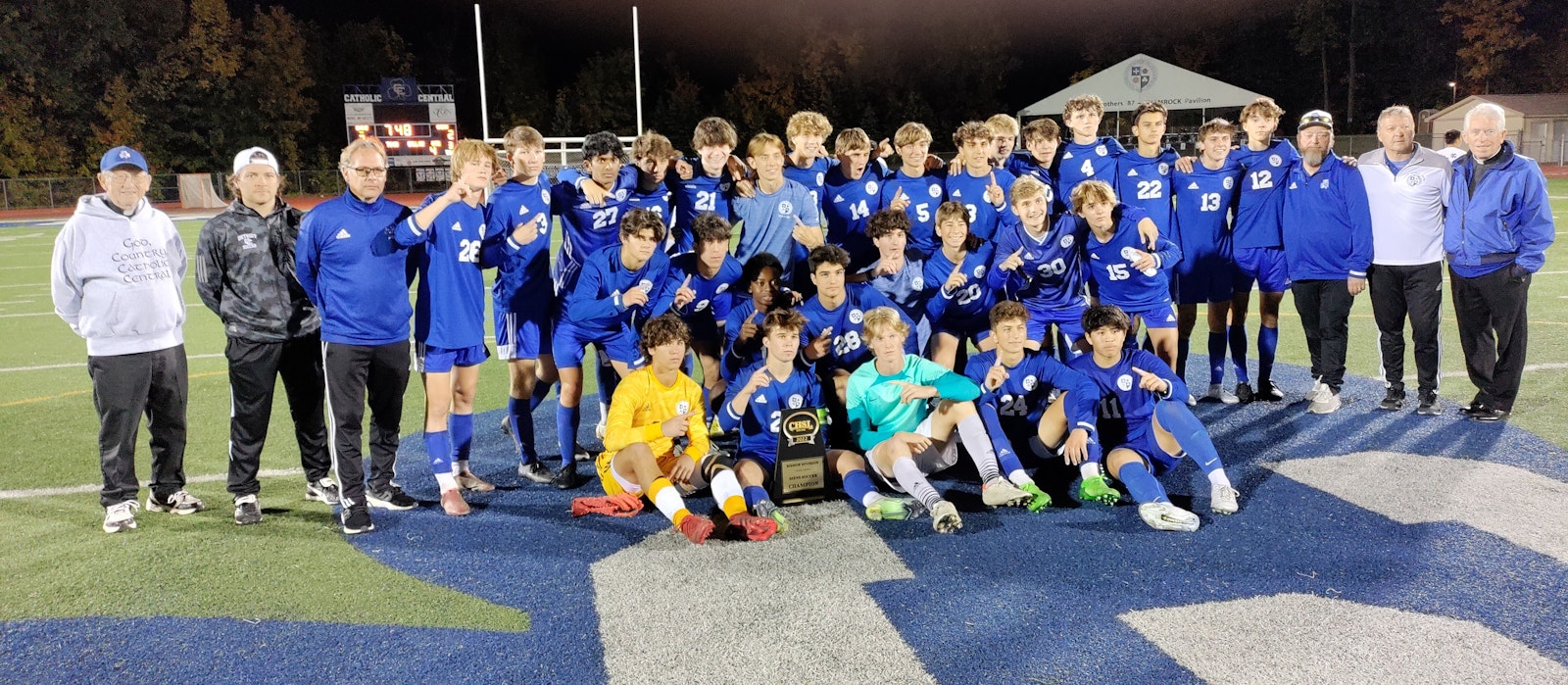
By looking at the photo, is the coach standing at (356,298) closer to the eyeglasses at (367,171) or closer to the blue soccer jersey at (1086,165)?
the eyeglasses at (367,171)

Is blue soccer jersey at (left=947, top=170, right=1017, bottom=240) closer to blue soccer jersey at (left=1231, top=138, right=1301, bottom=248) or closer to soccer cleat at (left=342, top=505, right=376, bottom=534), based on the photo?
blue soccer jersey at (left=1231, top=138, right=1301, bottom=248)

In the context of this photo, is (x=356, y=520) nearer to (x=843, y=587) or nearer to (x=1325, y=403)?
(x=843, y=587)

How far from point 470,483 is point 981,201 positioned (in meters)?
3.56

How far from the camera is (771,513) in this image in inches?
185

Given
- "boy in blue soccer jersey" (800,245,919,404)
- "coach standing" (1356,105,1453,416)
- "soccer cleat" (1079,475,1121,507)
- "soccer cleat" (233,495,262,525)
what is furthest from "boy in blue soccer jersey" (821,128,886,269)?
"soccer cleat" (233,495,262,525)

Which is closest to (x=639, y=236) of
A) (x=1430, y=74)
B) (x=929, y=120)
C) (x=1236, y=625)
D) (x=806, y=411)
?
(x=806, y=411)

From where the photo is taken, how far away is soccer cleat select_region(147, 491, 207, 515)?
5020 millimetres

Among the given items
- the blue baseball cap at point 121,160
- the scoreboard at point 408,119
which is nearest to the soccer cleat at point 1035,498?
the blue baseball cap at point 121,160

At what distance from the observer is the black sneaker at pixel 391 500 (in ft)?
16.6

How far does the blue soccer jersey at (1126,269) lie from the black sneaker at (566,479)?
3.33m

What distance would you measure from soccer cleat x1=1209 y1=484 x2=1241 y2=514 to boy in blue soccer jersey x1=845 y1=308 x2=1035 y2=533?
878 millimetres

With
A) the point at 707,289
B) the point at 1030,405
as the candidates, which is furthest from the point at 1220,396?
the point at 707,289

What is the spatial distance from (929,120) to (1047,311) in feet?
134

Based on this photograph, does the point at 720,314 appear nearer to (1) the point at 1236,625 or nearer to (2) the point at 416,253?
(2) the point at 416,253
